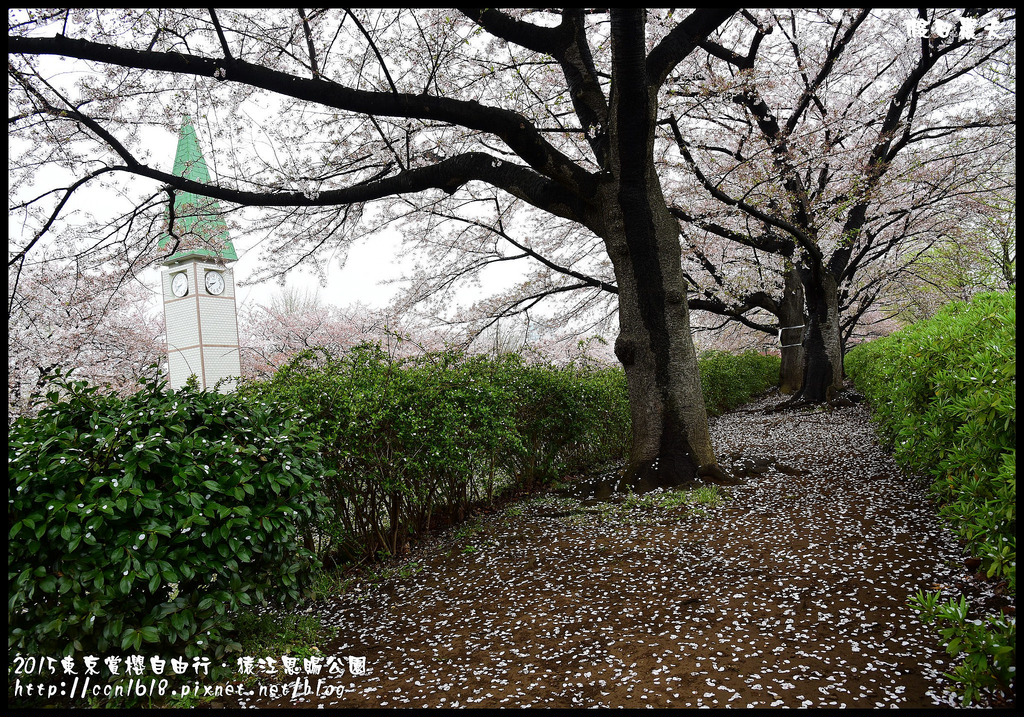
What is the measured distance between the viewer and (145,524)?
225 centimetres

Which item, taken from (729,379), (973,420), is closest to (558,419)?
(973,420)

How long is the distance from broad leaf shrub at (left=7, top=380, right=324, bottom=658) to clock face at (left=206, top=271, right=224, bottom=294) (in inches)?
883

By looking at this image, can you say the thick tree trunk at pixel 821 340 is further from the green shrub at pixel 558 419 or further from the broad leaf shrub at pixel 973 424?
the broad leaf shrub at pixel 973 424

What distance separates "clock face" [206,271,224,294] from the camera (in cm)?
2256

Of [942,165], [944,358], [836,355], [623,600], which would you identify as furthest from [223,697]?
[942,165]

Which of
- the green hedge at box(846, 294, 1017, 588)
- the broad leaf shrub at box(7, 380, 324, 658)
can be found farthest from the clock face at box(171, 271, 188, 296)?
the green hedge at box(846, 294, 1017, 588)

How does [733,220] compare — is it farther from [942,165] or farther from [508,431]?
[508,431]

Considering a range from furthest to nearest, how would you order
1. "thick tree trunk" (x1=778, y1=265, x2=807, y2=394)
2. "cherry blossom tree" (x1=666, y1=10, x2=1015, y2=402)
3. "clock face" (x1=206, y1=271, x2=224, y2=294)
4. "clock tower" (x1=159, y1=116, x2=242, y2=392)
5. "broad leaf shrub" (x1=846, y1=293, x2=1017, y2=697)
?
"clock face" (x1=206, y1=271, x2=224, y2=294), "clock tower" (x1=159, y1=116, x2=242, y2=392), "thick tree trunk" (x1=778, y1=265, x2=807, y2=394), "cherry blossom tree" (x1=666, y1=10, x2=1015, y2=402), "broad leaf shrub" (x1=846, y1=293, x2=1017, y2=697)

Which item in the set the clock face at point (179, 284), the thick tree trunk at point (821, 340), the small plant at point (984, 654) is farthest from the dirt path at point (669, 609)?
the clock face at point (179, 284)

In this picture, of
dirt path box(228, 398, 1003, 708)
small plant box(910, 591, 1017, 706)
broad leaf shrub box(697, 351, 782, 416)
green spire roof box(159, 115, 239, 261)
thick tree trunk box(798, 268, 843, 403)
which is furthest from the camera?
broad leaf shrub box(697, 351, 782, 416)

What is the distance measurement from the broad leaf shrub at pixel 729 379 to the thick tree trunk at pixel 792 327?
1037 millimetres

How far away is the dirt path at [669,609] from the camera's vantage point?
7.40 feet

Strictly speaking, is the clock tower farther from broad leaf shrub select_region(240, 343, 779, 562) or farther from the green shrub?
broad leaf shrub select_region(240, 343, 779, 562)

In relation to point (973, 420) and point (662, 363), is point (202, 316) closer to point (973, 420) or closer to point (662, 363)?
point (662, 363)
